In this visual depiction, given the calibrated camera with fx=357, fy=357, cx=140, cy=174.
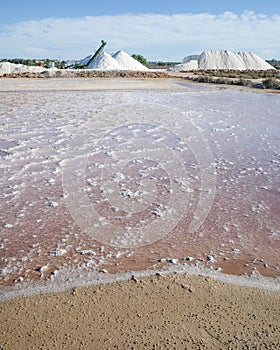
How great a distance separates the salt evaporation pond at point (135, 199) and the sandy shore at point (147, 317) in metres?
0.42

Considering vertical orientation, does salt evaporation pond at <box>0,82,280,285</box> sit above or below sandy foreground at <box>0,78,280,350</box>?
below

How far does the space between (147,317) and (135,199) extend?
2.81m

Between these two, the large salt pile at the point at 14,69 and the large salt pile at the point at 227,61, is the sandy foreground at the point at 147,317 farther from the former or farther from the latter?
the large salt pile at the point at 227,61

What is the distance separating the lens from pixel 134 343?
8.70 ft

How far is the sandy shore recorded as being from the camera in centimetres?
267

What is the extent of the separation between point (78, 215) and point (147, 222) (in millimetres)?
985

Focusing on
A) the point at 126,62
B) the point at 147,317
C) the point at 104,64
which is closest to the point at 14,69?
the point at 104,64

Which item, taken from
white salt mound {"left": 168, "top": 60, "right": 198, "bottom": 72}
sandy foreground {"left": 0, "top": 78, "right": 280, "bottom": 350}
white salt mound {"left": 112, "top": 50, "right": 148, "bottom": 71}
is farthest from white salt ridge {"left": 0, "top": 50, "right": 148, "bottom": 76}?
sandy foreground {"left": 0, "top": 78, "right": 280, "bottom": 350}

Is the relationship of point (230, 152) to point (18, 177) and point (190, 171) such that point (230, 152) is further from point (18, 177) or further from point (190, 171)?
point (18, 177)

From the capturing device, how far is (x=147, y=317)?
2.92 meters

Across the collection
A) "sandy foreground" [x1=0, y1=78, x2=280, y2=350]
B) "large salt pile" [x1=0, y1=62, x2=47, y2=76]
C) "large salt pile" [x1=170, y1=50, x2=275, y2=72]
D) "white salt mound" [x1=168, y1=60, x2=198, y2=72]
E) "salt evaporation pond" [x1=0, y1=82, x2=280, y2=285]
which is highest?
"large salt pile" [x1=170, y1=50, x2=275, y2=72]

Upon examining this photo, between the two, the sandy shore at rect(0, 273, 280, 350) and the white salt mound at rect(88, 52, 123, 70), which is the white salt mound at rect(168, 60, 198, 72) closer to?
the white salt mound at rect(88, 52, 123, 70)

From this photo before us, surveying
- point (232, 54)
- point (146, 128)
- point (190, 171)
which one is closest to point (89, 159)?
point (190, 171)

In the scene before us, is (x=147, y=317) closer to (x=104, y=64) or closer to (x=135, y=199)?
(x=135, y=199)
